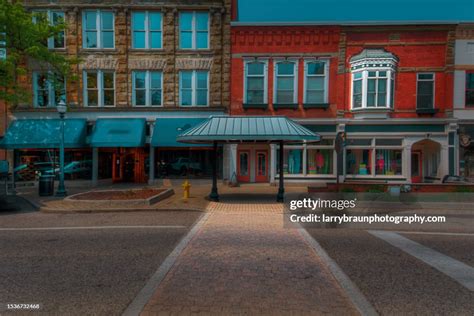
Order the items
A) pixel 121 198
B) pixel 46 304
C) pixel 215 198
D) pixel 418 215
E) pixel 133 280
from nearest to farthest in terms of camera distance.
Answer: pixel 46 304 → pixel 133 280 → pixel 418 215 → pixel 121 198 → pixel 215 198

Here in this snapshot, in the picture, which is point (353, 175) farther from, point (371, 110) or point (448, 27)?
point (448, 27)

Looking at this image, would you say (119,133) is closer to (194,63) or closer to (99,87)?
(99,87)

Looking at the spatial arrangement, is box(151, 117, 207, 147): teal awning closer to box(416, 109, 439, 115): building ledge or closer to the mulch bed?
the mulch bed

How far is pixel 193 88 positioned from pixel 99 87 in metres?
5.70

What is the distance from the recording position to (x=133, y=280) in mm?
4242

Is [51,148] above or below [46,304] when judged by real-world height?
above

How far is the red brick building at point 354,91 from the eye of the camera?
16.3 m

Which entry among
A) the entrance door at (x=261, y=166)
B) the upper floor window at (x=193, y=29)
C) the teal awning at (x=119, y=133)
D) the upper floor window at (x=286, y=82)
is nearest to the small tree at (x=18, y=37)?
the teal awning at (x=119, y=133)

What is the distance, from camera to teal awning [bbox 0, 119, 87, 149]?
15695 millimetres

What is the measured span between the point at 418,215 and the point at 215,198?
7244mm

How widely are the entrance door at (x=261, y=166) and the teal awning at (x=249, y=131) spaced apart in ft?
20.0

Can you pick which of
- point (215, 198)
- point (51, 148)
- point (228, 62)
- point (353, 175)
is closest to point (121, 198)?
point (215, 198)

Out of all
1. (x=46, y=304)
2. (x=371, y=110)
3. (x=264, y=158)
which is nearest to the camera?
(x=46, y=304)

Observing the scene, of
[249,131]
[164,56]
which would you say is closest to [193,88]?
[164,56]
